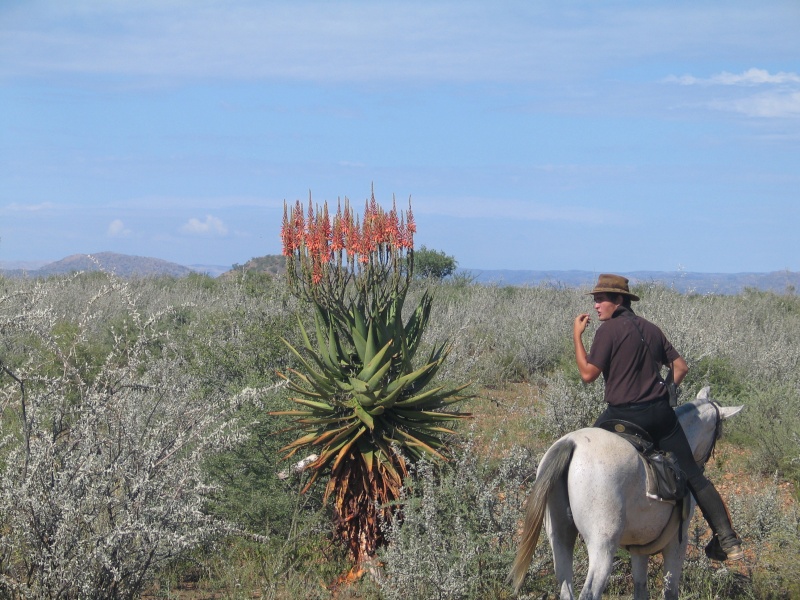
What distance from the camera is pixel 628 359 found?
5.93 meters

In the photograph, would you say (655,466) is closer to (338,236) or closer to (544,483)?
(544,483)

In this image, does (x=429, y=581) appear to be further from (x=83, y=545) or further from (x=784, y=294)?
(x=784, y=294)

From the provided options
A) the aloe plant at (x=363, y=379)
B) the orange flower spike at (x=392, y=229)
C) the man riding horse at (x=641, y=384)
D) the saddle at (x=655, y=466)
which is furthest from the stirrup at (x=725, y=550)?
the orange flower spike at (x=392, y=229)

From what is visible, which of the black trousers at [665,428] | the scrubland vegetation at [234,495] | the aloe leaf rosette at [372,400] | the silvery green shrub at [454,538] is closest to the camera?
the scrubland vegetation at [234,495]

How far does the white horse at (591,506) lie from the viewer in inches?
216

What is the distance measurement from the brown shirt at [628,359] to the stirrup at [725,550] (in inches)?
48.6

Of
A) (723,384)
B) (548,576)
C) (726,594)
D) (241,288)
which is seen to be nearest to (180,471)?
(548,576)

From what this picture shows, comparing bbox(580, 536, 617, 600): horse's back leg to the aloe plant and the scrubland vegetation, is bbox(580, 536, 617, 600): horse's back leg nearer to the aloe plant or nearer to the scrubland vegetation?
the scrubland vegetation

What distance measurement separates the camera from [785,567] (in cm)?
685

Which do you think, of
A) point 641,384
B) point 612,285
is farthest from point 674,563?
point 612,285

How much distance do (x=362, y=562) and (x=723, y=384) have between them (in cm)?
884

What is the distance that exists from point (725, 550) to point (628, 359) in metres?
1.64

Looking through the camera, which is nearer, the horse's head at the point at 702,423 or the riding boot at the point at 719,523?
the riding boot at the point at 719,523

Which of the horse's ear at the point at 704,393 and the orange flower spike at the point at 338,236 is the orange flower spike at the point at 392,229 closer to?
the orange flower spike at the point at 338,236
